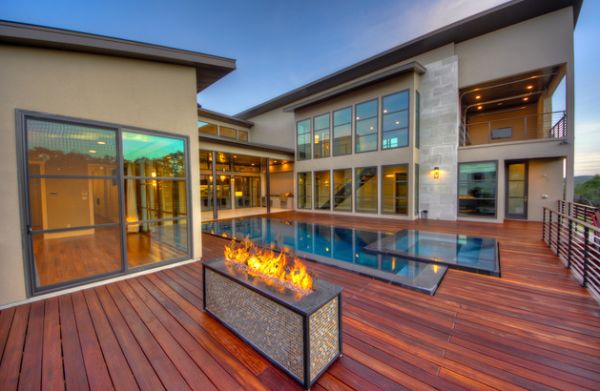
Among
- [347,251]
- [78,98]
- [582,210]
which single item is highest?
[78,98]

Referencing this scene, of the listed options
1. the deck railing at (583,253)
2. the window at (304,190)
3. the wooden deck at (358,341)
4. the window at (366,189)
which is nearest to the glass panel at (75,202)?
the wooden deck at (358,341)

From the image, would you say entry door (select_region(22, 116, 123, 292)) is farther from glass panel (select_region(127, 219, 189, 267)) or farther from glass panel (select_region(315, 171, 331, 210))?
glass panel (select_region(315, 171, 331, 210))

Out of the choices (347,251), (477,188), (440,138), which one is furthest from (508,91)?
(347,251)

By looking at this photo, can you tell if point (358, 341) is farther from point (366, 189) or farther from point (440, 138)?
point (440, 138)

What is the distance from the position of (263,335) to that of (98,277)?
3234 millimetres

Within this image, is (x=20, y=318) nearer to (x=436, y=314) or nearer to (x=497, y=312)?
(x=436, y=314)

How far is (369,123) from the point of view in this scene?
10617 mm

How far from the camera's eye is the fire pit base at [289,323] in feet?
5.64

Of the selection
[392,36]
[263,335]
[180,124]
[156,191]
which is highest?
[392,36]

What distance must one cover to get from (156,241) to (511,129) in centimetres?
1480

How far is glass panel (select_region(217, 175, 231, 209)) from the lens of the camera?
47.2 feet

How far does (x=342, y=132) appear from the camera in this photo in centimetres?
1159

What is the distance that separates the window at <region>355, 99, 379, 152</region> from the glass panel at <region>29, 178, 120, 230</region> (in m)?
9.61

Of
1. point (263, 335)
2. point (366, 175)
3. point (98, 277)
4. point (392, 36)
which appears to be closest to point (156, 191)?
point (98, 277)
